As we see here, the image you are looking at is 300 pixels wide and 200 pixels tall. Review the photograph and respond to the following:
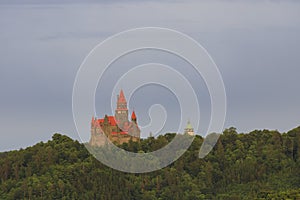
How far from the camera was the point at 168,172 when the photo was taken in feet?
385

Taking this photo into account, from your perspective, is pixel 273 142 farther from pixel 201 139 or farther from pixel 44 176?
pixel 44 176

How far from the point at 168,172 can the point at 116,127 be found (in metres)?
9.12

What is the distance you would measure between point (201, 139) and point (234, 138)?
3609mm

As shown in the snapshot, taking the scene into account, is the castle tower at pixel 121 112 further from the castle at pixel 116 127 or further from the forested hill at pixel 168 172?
the forested hill at pixel 168 172

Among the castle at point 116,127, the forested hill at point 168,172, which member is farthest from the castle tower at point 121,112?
the forested hill at point 168,172

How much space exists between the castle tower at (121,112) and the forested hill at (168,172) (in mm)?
2836

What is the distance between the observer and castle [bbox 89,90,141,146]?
12000cm

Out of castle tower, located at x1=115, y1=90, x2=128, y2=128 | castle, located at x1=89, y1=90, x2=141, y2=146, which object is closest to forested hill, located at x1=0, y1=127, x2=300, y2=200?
castle, located at x1=89, y1=90, x2=141, y2=146

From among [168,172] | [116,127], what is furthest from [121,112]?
[168,172]

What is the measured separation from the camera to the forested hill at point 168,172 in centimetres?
11139

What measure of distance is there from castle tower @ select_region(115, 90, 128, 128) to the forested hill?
284cm

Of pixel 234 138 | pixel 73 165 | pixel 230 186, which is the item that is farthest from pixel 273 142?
pixel 73 165

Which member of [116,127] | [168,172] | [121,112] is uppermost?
[121,112]

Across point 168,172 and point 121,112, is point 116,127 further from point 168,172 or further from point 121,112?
point 168,172
